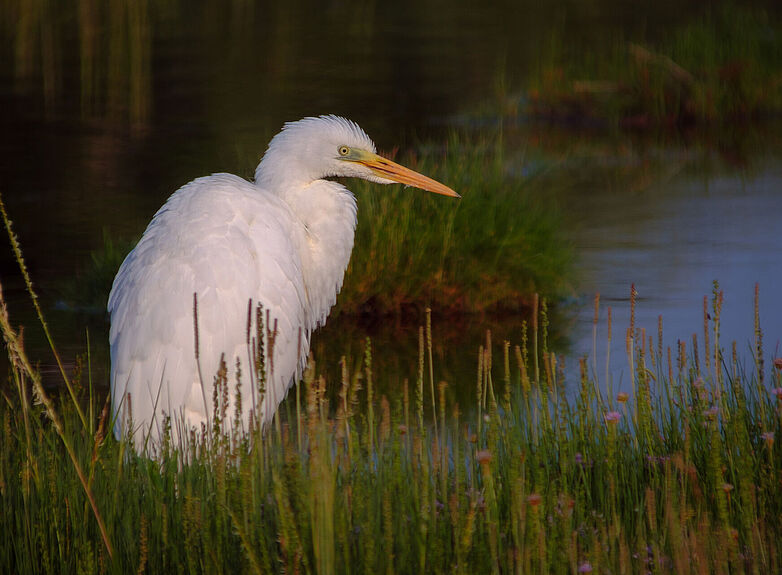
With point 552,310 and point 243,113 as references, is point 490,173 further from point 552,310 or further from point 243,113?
point 243,113

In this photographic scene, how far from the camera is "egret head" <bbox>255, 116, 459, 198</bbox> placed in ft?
16.4

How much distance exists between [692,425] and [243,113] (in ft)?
39.2

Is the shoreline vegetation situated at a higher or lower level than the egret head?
lower

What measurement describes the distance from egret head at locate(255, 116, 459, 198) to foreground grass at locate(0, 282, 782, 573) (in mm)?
1586

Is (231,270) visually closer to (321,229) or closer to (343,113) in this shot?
(321,229)

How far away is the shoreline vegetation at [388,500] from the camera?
2971mm

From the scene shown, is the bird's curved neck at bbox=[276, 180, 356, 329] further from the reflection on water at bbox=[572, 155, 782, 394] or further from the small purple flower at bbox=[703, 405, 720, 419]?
the reflection on water at bbox=[572, 155, 782, 394]

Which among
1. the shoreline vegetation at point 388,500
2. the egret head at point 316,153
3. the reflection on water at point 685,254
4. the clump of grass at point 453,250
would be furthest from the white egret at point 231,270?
the reflection on water at point 685,254

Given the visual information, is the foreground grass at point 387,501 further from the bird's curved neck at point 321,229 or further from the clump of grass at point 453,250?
the clump of grass at point 453,250

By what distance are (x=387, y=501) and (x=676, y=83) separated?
37.3 feet

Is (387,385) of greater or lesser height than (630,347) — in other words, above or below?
below

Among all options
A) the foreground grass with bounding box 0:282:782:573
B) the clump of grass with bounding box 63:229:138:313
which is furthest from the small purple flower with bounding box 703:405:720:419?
the clump of grass with bounding box 63:229:138:313

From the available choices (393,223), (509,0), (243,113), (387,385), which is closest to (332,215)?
(387,385)

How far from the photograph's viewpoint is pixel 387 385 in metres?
6.48
